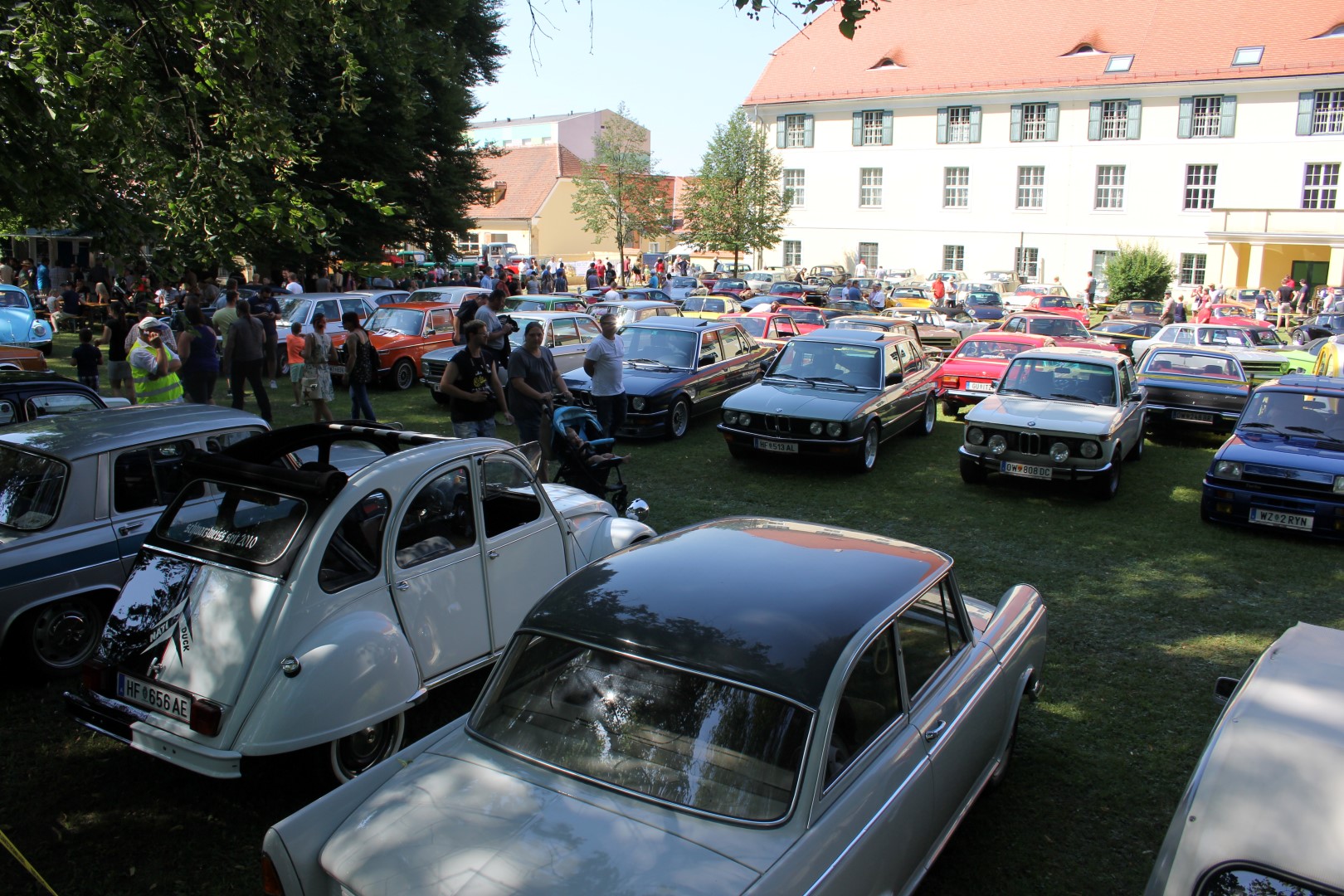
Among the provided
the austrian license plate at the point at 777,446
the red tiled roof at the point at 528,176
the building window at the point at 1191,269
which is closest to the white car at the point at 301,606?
→ the austrian license plate at the point at 777,446

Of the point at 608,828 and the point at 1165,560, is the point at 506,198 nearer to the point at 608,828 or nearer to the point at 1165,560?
the point at 1165,560

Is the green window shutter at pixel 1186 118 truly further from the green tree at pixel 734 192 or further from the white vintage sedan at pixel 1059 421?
the white vintage sedan at pixel 1059 421

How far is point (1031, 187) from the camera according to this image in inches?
1879

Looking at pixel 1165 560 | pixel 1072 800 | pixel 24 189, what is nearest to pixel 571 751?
pixel 1072 800

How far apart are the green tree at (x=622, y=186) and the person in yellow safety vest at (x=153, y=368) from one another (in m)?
42.0

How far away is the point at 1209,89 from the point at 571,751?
166ft

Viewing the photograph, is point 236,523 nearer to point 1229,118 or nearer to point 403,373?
point 403,373

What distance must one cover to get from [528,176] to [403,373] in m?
55.1

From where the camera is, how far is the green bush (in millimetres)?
41750

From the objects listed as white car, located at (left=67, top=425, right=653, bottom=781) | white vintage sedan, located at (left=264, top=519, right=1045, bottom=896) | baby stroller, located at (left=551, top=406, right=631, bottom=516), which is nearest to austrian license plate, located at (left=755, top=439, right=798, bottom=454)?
baby stroller, located at (left=551, top=406, right=631, bottom=516)

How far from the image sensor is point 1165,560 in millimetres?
8727

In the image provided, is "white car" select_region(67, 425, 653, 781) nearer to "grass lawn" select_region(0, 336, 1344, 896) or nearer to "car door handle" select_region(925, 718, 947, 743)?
"grass lawn" select_region(0, 336, 1344, 896)

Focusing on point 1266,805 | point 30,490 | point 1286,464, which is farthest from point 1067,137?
point 1266,805

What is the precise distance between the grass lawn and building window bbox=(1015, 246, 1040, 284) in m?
39.7
